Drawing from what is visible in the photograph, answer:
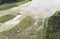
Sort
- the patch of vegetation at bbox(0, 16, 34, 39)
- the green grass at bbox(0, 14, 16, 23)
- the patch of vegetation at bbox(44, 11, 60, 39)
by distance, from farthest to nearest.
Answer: the green grass at bbox(0, 14, 16, 23), the patch of vegetation at bbox(0, 16, 34, 39), the patch of vegetation at bbox(44, 11, 60, 39)

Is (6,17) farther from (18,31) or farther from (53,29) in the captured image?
(53,29)

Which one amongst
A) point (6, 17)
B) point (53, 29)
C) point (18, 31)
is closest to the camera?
point (53, 29)

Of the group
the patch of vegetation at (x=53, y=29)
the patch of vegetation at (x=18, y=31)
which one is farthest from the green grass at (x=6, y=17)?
the patch of vegetation at (x=53, y=29)

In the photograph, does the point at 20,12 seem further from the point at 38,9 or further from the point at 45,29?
the point at 45,29

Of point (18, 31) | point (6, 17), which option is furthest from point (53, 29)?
point (6, 17)

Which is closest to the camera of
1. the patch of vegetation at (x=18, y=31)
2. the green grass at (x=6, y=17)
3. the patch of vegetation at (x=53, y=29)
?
the patch of vegetation at (x=53, y=29)

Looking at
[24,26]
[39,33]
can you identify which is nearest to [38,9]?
[24,26]

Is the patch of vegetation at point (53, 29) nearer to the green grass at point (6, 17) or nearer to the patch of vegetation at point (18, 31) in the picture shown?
the patch of vegetation at point (18, 31)

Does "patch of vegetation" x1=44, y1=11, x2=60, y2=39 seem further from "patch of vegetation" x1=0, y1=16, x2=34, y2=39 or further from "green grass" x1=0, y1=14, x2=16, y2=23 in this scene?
"green grass" x1=0, y1=14, x2=16, y2=23

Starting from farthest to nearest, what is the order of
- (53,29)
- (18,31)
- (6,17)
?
(6,17), (18,31), (53,29)

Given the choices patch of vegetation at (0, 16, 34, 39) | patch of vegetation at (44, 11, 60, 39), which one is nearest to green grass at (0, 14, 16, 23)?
patch of vegetation at (0, 16, 34, 39)

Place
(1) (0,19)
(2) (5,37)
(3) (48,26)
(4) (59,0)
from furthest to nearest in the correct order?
(4) (59,0) < (1) (0,19) < (2) (5,37) < (3) (48,26)
